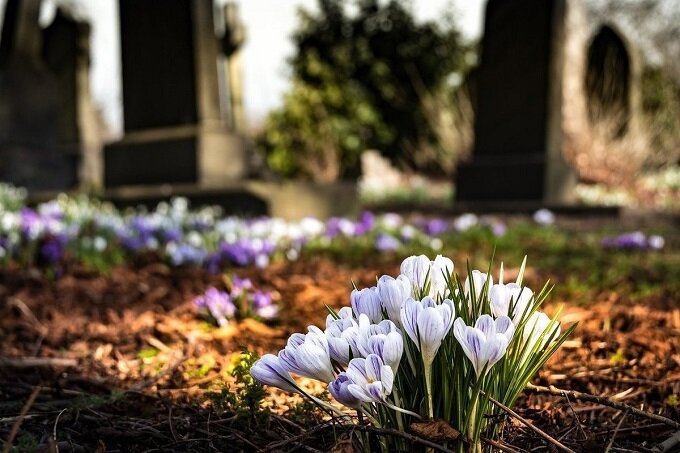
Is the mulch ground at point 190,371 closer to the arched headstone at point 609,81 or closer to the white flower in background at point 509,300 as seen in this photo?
the white flower in background at point 509,300

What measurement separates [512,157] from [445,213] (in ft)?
4.37

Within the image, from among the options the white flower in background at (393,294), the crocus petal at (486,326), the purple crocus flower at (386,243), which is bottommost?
the purple crocus flower at (386,243)

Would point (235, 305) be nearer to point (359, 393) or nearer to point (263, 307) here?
point (263, 307)

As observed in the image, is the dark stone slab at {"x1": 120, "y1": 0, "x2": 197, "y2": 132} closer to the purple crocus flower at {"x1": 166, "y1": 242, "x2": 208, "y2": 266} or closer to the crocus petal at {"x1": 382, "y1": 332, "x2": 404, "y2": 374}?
the purple crocus flower at {"x1": 166, "y1": 242, "x2": 208, "y2": 266}

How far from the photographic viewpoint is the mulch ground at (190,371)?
1562mm

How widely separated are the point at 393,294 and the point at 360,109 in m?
17.2

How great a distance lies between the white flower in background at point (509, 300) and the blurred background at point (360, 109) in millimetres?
5887

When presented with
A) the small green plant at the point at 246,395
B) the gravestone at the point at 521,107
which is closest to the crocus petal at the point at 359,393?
the small green plant at the point at 246,395

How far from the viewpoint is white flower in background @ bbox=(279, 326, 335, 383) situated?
121cm

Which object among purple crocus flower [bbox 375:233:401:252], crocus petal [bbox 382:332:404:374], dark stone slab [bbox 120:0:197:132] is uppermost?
dark stone slab [bbox 120:0:197:132]

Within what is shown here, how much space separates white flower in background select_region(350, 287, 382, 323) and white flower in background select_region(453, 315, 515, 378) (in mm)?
202

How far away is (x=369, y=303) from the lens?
136 cm

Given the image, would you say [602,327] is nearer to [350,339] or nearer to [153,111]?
[350,339]

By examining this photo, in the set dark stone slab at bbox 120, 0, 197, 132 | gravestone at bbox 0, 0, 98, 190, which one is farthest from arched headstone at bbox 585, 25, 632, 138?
gravestone at bbox 0, 0, 98, 190
